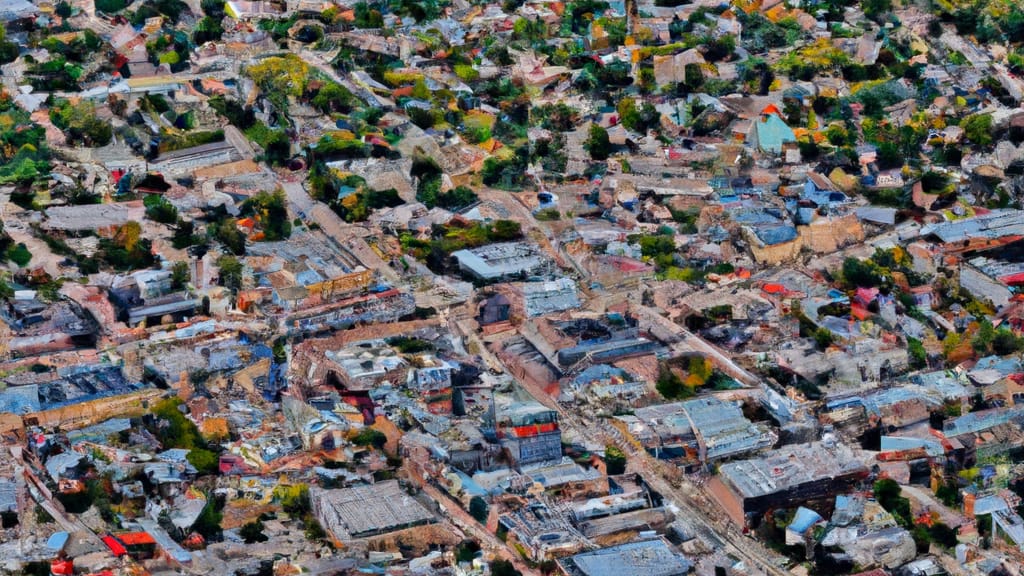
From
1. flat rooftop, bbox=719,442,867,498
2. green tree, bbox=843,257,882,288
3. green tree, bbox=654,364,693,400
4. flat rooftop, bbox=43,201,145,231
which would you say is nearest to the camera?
flat rooftop, bbox=719,442,867,498

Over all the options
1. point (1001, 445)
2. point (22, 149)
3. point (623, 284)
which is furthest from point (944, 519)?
point (22, 149)

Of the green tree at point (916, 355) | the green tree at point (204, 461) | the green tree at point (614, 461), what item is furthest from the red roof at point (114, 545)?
the green tree at point (916, 355)

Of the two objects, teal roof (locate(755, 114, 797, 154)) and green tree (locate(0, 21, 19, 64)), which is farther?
green tree (locate(0, 21, 19, 64))

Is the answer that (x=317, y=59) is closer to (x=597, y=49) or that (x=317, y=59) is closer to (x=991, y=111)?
(x=597, y=49)

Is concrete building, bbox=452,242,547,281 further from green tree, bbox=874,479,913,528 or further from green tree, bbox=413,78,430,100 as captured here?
green tree, bbox=874,479,913,528

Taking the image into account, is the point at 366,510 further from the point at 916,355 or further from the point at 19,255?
the point at 19,255

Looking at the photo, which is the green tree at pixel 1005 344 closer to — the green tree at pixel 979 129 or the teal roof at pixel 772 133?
the teal roof at pixel 772 133

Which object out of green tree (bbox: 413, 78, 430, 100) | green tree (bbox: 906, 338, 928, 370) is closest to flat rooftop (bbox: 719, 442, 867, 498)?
green tree (bbox: 906, 338, 928, 370)
